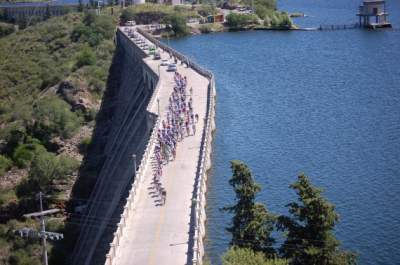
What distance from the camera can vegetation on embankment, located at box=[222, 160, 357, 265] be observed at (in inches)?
1271

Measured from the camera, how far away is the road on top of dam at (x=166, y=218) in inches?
1225

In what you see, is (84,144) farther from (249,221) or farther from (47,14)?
(47,14)

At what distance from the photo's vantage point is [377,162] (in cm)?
5300

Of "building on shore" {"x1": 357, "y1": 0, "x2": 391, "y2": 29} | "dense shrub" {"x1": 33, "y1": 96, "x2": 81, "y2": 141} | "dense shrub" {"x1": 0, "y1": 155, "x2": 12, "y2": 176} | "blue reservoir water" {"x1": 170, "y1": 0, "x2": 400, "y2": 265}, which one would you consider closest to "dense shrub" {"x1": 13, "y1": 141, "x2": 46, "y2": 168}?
"dense shrub" {"x1": 0, "y1": 155, "x2": 12, "y2": 176}

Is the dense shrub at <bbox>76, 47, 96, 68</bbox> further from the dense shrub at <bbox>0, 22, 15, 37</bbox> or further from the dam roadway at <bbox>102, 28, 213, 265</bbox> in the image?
the dense shrub at <bbox>0, 22, 15, 37</bbox>

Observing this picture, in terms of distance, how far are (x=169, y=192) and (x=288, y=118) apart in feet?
97.4

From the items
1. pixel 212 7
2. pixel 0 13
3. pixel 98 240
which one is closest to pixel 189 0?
pixel 212 7

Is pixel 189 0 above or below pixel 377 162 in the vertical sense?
above

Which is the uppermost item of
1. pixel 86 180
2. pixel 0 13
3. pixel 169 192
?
pixel 0 13

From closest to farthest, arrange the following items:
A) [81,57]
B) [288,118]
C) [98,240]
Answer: [98,240] → [288,118] → [81,57]

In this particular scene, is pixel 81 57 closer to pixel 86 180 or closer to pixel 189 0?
pixel 86 180

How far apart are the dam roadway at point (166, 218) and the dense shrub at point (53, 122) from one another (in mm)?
21807

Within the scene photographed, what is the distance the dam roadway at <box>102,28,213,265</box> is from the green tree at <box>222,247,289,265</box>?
138 centimetres

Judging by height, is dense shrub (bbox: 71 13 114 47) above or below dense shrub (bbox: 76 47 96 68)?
above
